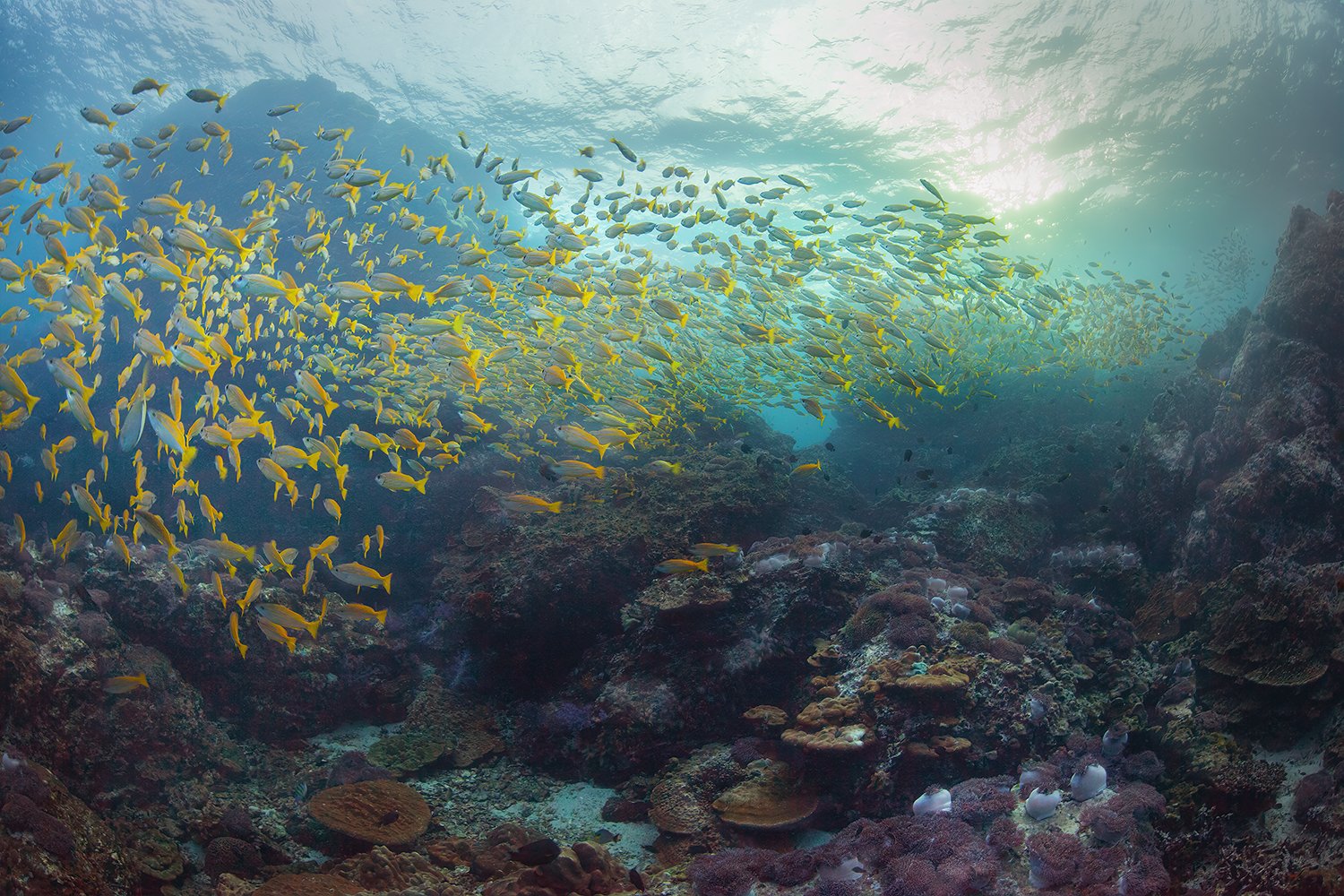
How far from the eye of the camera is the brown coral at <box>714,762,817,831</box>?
479cm

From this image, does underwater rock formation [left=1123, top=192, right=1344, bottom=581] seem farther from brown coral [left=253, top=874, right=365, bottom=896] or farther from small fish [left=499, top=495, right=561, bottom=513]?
brown coral [left=253, top=874, right=365, bottom=896]

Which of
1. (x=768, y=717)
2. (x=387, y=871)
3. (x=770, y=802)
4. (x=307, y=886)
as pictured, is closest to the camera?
(x=307, y=886)

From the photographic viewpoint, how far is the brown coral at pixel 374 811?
15.6 ft

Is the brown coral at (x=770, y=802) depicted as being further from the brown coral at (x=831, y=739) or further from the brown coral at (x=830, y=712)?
the brown coral at (x=830, y=712)

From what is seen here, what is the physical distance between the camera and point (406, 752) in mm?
6391

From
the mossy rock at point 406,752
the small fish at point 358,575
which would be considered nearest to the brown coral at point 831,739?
the mossy rock at point 406,752

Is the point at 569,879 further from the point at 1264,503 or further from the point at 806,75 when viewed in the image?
the point at 806,75

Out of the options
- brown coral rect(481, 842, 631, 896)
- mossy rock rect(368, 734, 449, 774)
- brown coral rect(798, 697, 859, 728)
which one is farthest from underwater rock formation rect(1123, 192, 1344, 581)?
mossy rock rect(368, 734, 449, 774)

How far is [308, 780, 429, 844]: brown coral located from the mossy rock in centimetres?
83

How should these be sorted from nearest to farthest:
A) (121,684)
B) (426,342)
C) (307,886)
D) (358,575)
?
(307,886) < (121,684) < (358,575) < (426,342)

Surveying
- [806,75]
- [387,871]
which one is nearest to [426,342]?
[387,871]

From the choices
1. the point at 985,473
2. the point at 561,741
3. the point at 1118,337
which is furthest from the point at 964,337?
the point at 561,741

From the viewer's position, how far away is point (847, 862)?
12.4 feet

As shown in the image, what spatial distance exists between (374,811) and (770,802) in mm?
3474
